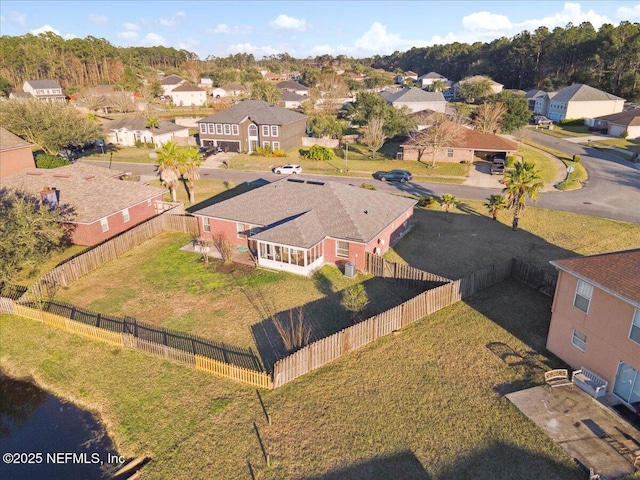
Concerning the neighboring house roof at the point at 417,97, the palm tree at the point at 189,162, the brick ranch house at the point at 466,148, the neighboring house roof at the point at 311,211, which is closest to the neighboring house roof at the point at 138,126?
the palm tree at the point at 189,162

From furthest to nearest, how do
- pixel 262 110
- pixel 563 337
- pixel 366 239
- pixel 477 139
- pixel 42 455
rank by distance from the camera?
pixel 262 110, pixel 477 139, pixel 366 239, pixel 563 337, pixel 42 455

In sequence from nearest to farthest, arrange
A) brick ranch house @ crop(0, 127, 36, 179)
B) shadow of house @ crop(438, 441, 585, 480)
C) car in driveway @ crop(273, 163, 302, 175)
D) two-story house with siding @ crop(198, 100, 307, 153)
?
1. shadow of house @ crop(438, 441, 585, 480)
2. brick ranch house @ crop(0, 127, 36, 179)
3. car in driveway @ crop(273, 163, 302, 175)
4. two-story house with siding @ crop(198, 100, 307, 153)

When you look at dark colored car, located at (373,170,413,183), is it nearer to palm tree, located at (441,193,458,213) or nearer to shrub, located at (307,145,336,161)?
palm tree, located at (441,193,458,213)

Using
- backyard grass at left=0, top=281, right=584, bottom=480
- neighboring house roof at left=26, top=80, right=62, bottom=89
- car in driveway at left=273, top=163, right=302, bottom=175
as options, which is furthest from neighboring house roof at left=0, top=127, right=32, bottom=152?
neighboring house roof at left=26, top=80, right=62, bottom=89

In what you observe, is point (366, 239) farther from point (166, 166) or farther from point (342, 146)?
point (342, 146)

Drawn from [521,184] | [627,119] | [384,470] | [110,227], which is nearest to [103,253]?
[110,227]

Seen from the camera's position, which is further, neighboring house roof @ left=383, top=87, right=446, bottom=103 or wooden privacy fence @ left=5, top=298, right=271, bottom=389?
neighboring house roof @ left=383, top=87, right=446, bottom=103

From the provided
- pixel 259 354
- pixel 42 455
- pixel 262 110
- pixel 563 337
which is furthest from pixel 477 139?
pixel 42 455

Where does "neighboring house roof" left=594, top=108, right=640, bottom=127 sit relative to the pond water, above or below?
above
